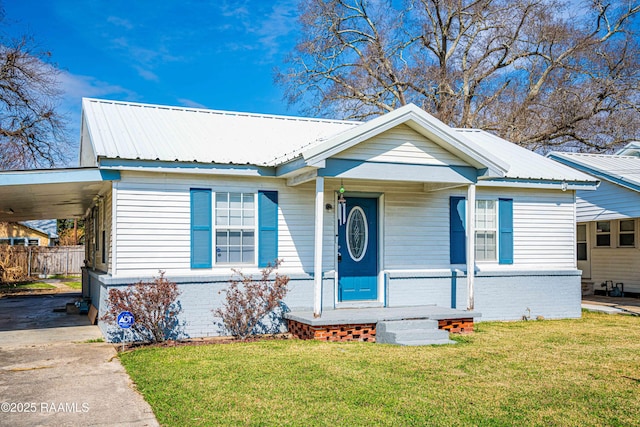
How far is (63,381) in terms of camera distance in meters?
7.31

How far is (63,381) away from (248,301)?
3770 mm

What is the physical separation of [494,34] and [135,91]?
2012 centimetres

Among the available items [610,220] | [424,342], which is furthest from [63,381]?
[610,220]

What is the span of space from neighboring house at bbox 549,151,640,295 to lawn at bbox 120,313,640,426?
717 cm

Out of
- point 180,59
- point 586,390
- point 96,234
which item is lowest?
point 586,390

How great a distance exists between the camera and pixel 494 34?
92.5ft

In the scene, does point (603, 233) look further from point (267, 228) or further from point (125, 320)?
point (125, 320)

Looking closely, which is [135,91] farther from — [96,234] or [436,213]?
[436,213]

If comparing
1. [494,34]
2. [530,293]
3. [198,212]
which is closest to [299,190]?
[198,212]

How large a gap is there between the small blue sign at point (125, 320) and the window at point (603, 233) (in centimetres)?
1580

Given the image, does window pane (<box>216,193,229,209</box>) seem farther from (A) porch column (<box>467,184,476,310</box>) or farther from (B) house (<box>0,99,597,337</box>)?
(A) porch column (<box>467,184,476,310</box>)

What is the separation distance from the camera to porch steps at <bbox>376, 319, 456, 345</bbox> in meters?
10.1

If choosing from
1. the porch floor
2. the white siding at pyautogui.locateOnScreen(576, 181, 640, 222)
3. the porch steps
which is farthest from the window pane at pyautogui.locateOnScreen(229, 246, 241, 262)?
the white siding at pyautogui.locateOnScreen(576, 181, 640, 222)

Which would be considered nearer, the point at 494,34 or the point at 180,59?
the point at 494,34
